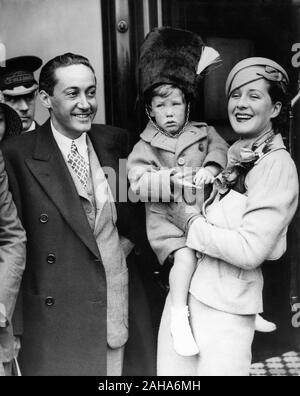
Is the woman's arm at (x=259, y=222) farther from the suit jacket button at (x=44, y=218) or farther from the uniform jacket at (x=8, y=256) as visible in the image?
the uniform jacket at (x=8, y=256)

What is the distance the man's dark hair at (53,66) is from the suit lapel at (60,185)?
1.14ft

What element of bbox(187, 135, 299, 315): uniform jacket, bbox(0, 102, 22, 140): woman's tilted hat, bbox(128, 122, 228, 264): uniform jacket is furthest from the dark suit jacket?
bbox(187, 135, 299, 315): uniform jacket

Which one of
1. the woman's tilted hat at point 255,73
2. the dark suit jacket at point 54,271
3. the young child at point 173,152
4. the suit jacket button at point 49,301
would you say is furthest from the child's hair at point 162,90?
the suit jacket button at point 49,301

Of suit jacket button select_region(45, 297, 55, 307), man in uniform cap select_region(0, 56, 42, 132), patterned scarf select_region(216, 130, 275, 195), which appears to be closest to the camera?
patterned scarf select_region(216, 130, 275, 195)

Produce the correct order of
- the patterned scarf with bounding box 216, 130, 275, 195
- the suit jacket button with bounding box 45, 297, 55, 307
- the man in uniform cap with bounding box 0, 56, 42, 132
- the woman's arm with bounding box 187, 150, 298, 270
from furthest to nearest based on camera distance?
the man in uniform cap with bounding box 0, 56, 42, 132 < the suit jacket button with bounding box 45, 297, 55, 307 < the patterned scarf with bounding box 216, 130, 275, 195 < the woman's arm with bounding box 187, 150, 298, 270

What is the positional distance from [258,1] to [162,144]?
1143 mm

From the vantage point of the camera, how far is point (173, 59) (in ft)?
12.6

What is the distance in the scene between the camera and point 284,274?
413cm

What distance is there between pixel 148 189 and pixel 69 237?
1.85 feet

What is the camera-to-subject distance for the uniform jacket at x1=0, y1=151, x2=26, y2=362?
11.9 ft

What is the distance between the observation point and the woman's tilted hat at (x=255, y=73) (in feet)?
12.3

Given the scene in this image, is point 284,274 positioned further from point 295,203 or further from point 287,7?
point 287,7

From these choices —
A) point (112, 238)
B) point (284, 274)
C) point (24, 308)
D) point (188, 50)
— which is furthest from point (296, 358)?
point (188, 50)

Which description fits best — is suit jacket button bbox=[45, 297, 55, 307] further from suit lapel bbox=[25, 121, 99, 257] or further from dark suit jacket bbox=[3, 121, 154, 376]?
suit lapel bbox=[25, 121, 99, 257]
